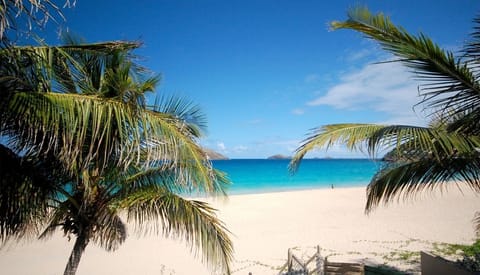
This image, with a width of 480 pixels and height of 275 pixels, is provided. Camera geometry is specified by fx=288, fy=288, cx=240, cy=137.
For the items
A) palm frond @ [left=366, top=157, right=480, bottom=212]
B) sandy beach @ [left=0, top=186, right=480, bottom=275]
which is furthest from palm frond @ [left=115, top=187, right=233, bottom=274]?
sandy beach @ [left=0, top=186, right=480, bottom=275]

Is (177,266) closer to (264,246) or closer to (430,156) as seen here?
(264,246)

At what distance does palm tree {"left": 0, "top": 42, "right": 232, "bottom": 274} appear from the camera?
253cm

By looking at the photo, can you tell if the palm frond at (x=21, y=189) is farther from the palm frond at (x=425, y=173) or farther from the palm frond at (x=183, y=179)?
the palm frond at (x=425, y=173)

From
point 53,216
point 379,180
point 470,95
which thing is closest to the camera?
point 470,95

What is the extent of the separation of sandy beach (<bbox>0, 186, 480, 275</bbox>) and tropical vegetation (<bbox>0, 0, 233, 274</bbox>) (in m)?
5.64

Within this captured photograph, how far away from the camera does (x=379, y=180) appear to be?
3.68 m

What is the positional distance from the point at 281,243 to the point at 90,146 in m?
9.77

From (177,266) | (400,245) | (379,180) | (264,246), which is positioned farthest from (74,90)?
(400,245)

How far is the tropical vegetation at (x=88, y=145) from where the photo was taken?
2525 mm

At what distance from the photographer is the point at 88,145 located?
3.25 m

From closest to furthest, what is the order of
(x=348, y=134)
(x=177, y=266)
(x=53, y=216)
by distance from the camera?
(x=348, y=134) < (x=53, y=216) < (x=177, y=266)

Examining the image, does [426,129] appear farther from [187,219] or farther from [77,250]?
[77,250]

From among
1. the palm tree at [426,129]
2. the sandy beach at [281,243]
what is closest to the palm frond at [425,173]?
the palm tree at [426,129]

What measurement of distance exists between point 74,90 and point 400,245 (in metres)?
11.3
